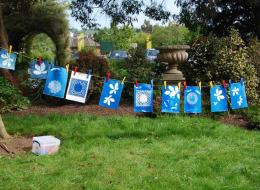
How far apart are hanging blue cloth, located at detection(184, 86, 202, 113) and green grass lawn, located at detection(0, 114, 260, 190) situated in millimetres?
405

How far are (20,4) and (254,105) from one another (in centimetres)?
878

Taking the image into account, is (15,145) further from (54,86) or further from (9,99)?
(9,99)

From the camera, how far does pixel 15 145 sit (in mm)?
7867

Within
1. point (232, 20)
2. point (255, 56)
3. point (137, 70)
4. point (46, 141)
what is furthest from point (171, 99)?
point (232, 20)

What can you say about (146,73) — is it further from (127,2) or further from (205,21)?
(205,21)

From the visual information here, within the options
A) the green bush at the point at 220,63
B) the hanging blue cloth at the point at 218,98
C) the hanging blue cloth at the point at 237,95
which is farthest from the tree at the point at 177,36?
the hanging blue cloth at the point at 218,98

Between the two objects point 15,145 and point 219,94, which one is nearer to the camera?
point 15,145

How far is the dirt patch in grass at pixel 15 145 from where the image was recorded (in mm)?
7430

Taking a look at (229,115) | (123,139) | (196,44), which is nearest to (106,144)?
(123,139)

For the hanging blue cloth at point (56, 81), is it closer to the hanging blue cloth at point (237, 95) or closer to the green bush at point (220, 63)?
the hanging blue cloth at point (237, 95)

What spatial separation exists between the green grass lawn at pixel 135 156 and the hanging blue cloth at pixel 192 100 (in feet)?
1.33

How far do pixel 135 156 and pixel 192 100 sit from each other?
244 cm

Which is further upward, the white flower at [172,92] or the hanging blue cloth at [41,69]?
the hanging blue cloth at [41,69]

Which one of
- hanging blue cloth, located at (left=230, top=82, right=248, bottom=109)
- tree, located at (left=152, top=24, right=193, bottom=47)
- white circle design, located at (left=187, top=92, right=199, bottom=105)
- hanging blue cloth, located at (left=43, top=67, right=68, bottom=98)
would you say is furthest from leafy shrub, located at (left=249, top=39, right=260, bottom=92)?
hanging blue cloth, located at (left=43, top=67, right=68, bottom=98)
